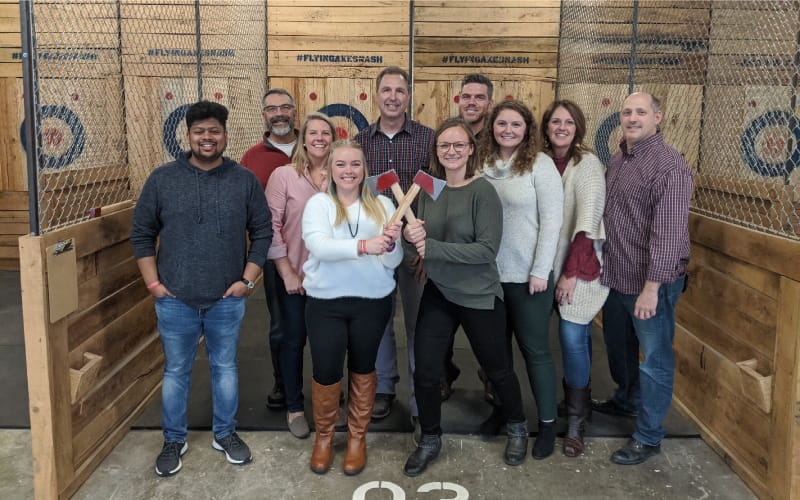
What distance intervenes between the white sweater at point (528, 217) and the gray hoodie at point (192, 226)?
1.04 m

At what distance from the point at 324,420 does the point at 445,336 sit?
0.61 m

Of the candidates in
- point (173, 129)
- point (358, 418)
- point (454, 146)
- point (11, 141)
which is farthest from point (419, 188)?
point (11, 141)

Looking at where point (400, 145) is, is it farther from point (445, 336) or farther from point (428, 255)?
point (445, 336)

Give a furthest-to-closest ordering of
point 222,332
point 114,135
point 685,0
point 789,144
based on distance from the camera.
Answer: point 685,0, point 114,135, point 789,144, point 222,332

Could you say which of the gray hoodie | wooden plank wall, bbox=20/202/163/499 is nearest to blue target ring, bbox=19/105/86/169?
wooden plank wall, bbox=20/202/163/499

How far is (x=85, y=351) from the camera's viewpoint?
2.55 metres

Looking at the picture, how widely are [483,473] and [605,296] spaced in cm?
90

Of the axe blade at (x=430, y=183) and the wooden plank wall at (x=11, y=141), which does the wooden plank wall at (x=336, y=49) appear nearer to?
the wooden plank wall at (x=11, y=141)

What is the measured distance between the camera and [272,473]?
8.46 feet

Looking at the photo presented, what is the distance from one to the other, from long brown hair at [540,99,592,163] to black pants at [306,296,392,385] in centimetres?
96

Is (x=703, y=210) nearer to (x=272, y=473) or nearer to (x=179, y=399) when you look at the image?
(x=272, y=473)

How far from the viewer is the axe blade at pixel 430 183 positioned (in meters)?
2.32

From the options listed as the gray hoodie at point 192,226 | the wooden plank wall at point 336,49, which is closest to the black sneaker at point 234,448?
the gray hoodie at point 192,226

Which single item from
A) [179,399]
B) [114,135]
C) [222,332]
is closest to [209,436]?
[179,399]
